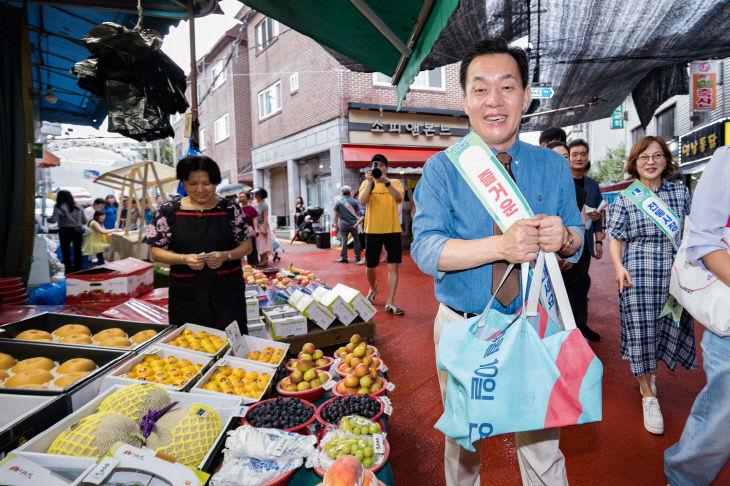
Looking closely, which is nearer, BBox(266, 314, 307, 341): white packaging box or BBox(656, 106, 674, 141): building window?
BBox(266, 314, 307, 341): white packaging box

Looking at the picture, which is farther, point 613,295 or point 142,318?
point 613,295

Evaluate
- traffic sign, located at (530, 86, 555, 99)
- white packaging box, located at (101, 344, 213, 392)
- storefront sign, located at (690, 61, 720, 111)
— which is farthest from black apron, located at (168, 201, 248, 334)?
storefront sign, located at (690, 61, 720, 111)

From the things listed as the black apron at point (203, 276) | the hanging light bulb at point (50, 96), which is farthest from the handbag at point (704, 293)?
the hanging light bulb at point (50, 96)

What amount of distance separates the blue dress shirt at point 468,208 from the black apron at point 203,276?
2.08 meters

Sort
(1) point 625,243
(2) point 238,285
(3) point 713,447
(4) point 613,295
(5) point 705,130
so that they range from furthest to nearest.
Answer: (5) point 705,130
(4) point 613,295
(2) point 238,285
(1) point 625,243
(3) point 713,447

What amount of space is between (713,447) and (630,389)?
1736mm

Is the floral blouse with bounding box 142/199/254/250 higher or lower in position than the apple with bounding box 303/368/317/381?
higher

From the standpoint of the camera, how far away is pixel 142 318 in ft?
12.0

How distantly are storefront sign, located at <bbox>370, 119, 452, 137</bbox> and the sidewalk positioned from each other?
38.8 feet

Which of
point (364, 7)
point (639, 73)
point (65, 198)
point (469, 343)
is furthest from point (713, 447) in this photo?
point (65, 198)

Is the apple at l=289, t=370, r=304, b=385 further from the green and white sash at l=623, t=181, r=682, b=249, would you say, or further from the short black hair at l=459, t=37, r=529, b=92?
the green and white sash at l=623, t=181, r=682, b=249

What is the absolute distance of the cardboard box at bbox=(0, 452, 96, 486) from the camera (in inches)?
47.6

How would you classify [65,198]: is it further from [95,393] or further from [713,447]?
[713,447]

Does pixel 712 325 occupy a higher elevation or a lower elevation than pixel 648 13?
lower
